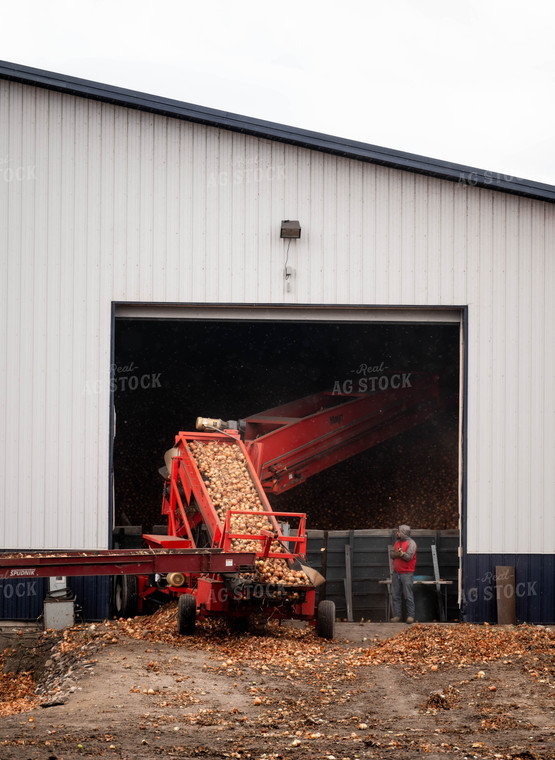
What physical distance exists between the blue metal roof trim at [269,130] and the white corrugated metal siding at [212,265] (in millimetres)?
192

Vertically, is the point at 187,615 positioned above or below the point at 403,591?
above

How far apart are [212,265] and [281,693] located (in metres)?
6.90

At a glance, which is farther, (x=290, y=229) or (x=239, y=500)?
(x=290, y=229)

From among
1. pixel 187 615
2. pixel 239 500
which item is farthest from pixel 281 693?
pixel 239 500

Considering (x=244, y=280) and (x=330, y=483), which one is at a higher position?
(x=244, y=280)

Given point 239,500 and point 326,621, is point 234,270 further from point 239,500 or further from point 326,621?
point 326,621

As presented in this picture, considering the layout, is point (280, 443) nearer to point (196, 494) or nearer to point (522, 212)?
point (196, 494)

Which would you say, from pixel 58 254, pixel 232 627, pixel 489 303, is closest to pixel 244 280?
pixel 58 254

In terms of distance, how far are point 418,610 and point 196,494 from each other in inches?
207

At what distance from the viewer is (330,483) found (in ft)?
62.1

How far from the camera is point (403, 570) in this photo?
1449cm

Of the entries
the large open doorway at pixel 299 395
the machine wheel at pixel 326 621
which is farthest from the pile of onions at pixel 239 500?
the large open doorway at pixel 299 395

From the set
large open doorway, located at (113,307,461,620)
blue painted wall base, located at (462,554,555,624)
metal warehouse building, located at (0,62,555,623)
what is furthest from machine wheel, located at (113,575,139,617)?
blue painted wall base, located at (462,554,555,624)

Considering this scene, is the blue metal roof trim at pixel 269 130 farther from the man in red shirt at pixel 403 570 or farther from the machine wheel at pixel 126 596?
the machine wheel at pixel 126 596
